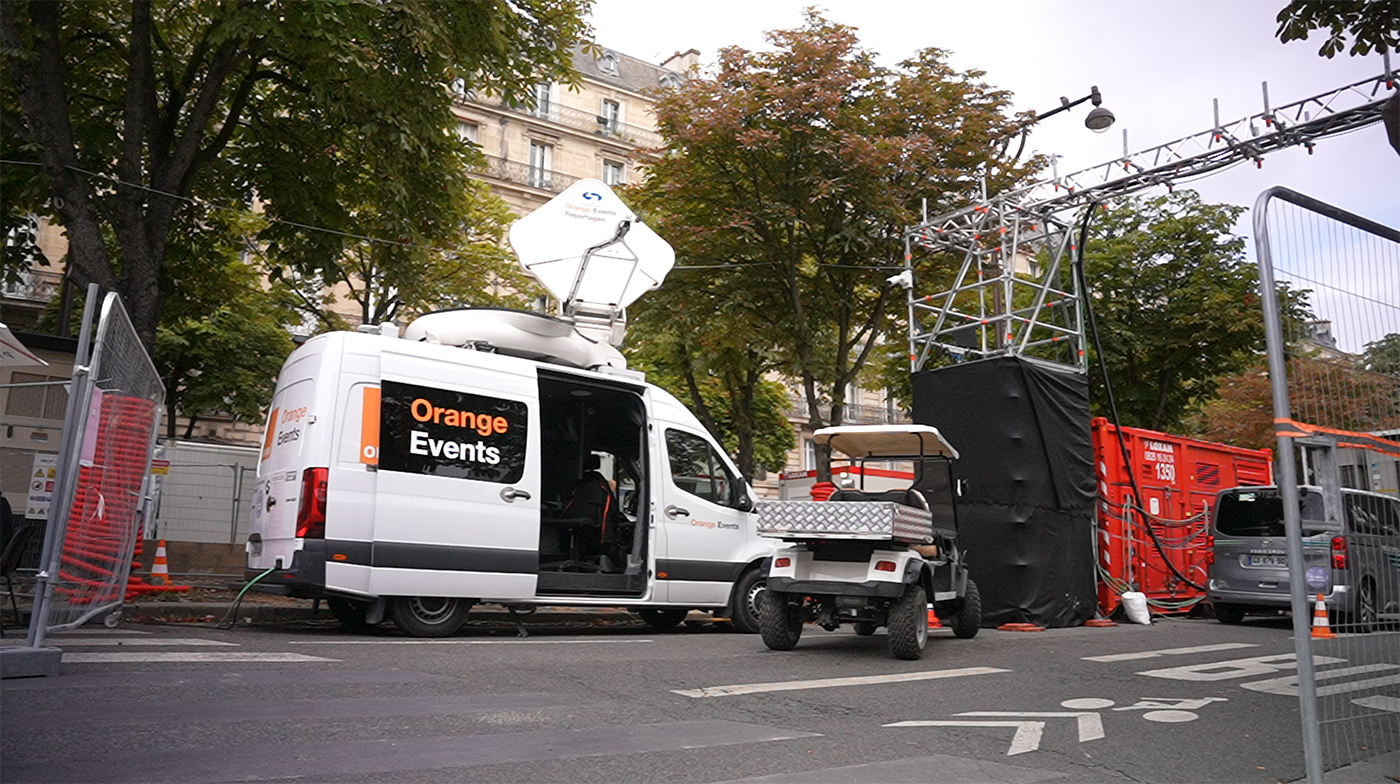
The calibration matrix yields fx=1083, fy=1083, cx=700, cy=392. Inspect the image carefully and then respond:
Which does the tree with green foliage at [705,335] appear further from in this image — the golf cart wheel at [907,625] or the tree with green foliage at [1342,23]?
the tree with green foliage at [1342,23]

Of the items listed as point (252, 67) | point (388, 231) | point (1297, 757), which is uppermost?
point (252, 67)

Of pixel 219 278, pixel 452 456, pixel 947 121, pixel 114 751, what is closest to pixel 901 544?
pixel 452 456

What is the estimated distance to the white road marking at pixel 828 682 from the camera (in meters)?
6.90

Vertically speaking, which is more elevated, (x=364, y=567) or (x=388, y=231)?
(x=388, y=231)

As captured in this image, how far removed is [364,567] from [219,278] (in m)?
9.88

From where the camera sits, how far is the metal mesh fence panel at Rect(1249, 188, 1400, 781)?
4266 mm

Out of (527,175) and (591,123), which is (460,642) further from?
(591,123)

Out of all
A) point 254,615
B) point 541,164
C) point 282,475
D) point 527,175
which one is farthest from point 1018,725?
point 541,164

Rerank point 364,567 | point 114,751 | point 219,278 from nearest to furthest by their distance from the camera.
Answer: point 114,751, point 364,567, point 219,278

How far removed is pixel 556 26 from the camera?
13844mm

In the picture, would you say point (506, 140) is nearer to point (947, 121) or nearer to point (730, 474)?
point (947, 121)

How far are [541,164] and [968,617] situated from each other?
37.9 meters

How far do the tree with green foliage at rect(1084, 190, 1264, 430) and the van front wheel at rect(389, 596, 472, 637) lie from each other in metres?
16.9

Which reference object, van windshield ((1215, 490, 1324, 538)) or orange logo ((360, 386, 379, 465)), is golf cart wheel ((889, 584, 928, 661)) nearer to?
orange logo ((360, 386, 379, 465))
